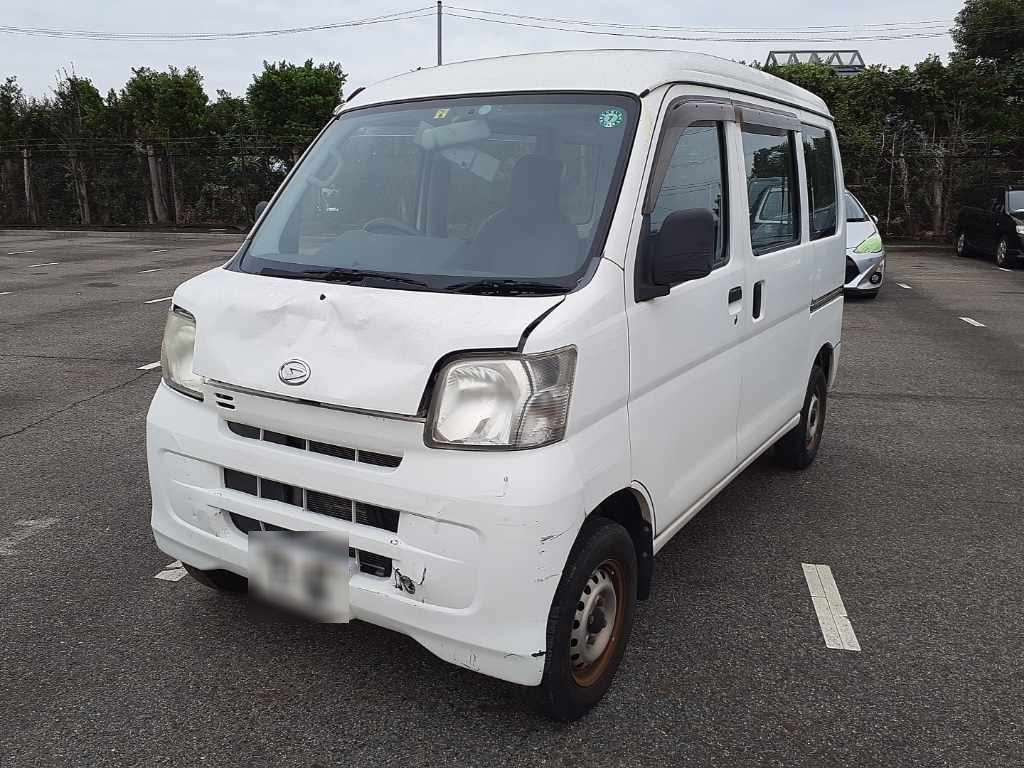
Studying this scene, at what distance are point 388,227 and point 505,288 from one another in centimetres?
68

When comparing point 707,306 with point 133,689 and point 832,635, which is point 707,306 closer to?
point 832,635

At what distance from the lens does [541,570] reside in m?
2.38

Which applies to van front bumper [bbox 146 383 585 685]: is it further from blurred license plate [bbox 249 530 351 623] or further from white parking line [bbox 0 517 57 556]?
white parking line [bbox 0 517 57 556]

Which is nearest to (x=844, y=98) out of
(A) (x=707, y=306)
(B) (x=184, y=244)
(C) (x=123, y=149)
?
(B) (x=184, y=244)

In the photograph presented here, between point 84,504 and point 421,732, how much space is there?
2.62m

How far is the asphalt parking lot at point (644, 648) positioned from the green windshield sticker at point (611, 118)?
5.91 feet

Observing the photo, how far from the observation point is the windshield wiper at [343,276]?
2.73m

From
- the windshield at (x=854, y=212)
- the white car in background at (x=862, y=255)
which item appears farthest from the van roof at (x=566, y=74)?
the windshield at (x=854, y=212)

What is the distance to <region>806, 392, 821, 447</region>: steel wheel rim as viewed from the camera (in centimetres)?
507

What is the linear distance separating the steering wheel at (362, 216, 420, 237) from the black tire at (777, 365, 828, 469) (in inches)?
105

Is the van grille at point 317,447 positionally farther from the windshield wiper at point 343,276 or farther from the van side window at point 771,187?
the van side window at point 771,187

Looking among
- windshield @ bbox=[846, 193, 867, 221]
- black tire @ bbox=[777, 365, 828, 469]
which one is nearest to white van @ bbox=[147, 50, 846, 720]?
black tire @ bbox=[777, 365, 828, 469]

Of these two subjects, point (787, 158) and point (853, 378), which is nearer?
point (787, 158)

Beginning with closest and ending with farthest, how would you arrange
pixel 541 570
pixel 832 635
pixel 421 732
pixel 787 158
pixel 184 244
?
1. pixel 541 570
2. pixel 421 732
3. pixel 832 635
4. pixel 787 158
5. pixel 184 244
